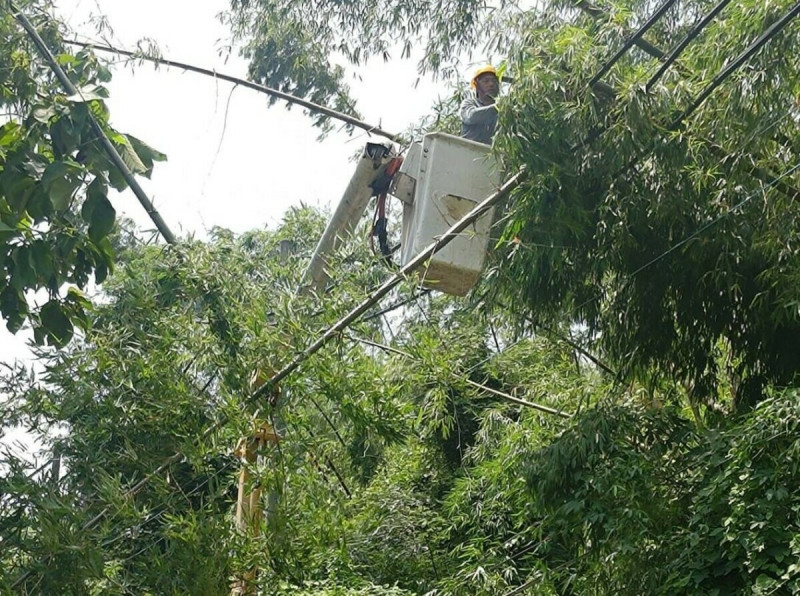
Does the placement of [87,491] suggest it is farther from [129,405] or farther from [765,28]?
[765,28]

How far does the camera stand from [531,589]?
7105 millimetres

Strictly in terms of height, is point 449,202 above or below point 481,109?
below

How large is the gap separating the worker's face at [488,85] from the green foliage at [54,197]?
2.40m

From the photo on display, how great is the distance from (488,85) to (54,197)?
3032mm

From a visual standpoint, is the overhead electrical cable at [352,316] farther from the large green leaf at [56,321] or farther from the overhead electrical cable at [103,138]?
the large green leaf at [56,321]

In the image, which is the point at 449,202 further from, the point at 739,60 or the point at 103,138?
the point at 103,138

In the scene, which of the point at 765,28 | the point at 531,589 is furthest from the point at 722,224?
the point at 531,589

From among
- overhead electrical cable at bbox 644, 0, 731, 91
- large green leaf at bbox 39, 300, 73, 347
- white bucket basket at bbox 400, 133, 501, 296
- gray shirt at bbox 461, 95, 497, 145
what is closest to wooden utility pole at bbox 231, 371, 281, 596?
white bucket basket at bbox 400, 133, 501, 296

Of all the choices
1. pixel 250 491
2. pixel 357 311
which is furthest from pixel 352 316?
pixel 250 491

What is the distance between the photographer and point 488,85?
6.11 m

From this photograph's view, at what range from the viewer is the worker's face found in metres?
6.09

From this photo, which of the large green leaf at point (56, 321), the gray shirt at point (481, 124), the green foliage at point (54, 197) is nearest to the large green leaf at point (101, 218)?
the green foliage at point (54, 197)

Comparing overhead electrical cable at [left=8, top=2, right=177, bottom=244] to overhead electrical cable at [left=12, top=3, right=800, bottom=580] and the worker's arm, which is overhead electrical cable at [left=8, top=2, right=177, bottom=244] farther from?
the worker's arm

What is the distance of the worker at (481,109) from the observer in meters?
5.88
